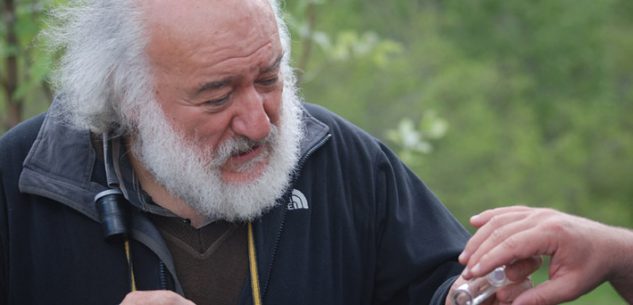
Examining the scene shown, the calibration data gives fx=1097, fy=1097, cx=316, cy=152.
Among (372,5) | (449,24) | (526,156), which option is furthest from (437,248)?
(449,24)

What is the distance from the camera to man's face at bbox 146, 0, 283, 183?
302cm

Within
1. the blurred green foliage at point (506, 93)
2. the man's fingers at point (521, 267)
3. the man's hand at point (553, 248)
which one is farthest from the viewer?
the blurred green foliage at point (506, 93)

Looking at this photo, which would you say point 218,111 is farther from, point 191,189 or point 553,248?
point 553,248

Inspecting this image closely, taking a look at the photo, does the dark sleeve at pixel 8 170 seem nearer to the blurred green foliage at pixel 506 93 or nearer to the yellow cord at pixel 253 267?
the yellow cord at pixel 253 267

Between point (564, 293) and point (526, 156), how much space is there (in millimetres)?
27571

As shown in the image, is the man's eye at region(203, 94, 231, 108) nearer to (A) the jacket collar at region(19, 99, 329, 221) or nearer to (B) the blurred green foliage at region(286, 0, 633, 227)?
(A) the jacket collar at region(19, 99, 329, 221)

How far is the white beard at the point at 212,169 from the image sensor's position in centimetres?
314

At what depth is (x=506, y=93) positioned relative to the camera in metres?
33.7

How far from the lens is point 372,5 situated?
111 feet

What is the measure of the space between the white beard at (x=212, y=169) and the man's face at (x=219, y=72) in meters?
0.02

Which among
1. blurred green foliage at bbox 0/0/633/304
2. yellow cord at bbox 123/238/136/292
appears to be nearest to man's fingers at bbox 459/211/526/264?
yellow cord at bbox 123/238/136/292

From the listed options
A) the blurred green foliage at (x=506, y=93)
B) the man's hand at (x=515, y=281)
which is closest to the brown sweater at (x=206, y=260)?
the man's hand at (x=515, y=281)

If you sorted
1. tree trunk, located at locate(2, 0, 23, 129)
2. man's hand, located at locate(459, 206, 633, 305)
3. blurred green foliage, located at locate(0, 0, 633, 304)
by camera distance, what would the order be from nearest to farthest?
man's hand, located at locate(459, 206, 633, 305)
tree trunk, located at locate(2, 0, 23, 129)
blurred green foliage, located at locate(0, 0, 633, 304)

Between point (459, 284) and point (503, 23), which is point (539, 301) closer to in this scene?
point (459, 284)
